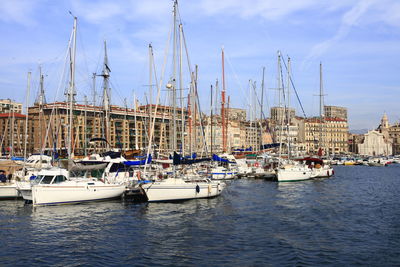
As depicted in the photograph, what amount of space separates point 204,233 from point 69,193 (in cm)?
1566

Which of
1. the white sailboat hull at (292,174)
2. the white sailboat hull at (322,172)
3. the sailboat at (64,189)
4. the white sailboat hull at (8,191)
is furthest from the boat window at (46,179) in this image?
the white sailboat hull at (322,172)

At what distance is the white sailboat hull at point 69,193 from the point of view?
3750cm

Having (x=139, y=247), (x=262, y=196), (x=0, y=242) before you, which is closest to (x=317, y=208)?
(x=262, y=196)

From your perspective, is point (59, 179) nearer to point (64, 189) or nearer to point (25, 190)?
point (64, 189)

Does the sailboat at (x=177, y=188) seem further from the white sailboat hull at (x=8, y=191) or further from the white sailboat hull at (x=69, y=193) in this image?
the white sailboat hull at (x=8, y=191)

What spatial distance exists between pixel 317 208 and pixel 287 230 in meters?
11.1

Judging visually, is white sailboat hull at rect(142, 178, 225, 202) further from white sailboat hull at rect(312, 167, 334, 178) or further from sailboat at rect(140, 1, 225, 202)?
white sailboat hull at rect(312, 167, 334, 178)

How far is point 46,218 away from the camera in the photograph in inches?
1303

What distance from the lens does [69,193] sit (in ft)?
126

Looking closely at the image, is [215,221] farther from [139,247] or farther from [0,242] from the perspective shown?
[0,242]

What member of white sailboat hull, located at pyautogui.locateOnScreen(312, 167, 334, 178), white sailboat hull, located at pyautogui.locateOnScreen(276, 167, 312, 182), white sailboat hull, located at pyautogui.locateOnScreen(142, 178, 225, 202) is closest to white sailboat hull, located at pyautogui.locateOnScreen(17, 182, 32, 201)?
white sailboat hull, located at pyautogui.locateOnScreen(142, 178, 225, 202)

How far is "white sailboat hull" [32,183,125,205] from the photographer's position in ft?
123

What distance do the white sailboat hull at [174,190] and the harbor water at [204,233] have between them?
0.76m

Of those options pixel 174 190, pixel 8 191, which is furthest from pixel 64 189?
pixel 174 190
